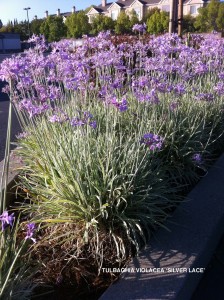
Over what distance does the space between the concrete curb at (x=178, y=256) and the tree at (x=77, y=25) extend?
5123cm

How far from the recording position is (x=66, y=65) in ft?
8.94

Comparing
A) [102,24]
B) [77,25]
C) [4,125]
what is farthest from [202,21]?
[4,125]

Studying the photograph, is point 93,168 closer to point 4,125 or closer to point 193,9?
point 4,125

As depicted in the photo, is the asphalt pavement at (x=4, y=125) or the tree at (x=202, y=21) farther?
the tree at (x=202, y=21)

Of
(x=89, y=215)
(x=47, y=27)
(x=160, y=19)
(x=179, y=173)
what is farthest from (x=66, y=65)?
(x=47, y=27)

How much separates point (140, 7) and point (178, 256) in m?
71.3

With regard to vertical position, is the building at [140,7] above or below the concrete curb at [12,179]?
above

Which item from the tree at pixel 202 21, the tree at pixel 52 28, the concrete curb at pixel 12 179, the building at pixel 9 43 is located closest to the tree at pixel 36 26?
the tree at pixel 52 28

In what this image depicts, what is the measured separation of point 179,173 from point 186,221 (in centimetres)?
76

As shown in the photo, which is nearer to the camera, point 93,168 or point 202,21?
point 93,168

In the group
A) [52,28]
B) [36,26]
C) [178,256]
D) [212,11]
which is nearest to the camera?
[178,256]

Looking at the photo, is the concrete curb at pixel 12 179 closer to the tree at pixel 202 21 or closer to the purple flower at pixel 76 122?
the purple flower at pixel 76 122

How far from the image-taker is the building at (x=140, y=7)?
63.0 m

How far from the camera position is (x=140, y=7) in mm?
66812
